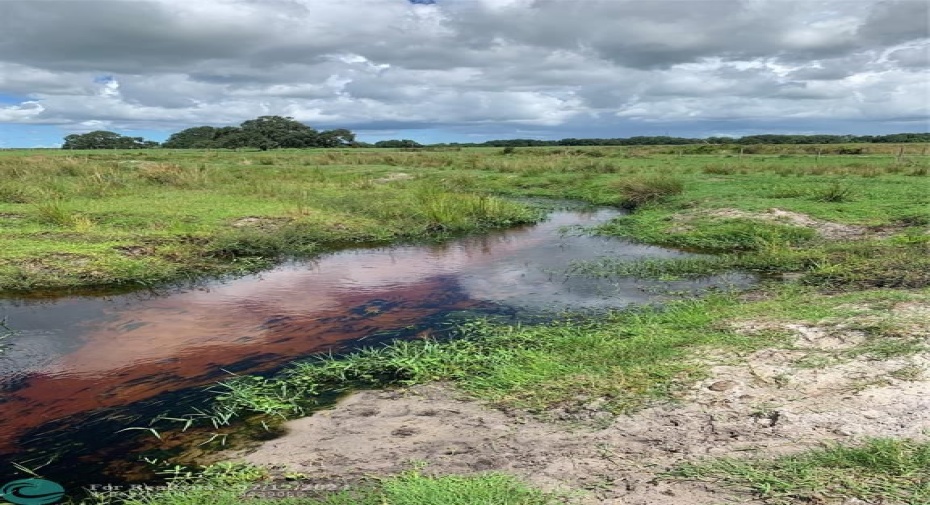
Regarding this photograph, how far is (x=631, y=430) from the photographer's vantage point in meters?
4.73

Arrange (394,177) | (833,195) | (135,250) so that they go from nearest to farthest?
(135,250)
(833,195)
(394,177)

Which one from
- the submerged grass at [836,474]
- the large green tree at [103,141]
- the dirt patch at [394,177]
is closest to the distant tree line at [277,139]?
the large green tree at [103,141]

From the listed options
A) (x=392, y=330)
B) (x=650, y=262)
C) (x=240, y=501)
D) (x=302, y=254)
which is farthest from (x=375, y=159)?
(x=240, y=501)

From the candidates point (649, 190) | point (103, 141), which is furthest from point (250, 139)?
point (649, 190)

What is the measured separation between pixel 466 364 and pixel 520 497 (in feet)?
9.51

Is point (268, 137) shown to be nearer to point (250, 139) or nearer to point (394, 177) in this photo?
point (250, 139)

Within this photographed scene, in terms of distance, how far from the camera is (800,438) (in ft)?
14.2

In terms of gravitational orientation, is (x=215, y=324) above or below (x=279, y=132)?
below

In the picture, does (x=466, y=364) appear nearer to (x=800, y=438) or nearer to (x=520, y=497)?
(x=520, y=497)

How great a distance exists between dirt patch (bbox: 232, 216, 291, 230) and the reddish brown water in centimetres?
261

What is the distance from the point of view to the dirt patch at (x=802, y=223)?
1386 centimetres

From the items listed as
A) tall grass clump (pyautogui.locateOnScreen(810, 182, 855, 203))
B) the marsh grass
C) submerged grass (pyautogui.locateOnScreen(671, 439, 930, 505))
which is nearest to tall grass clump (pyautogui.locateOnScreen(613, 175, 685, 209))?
tall grass clump (pyautogui.locateOnScreen(810, 182, 855, 203))

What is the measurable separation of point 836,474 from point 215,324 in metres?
7.53

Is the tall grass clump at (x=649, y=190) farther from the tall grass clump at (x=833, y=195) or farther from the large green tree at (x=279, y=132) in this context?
the large green tree at (x=279, y=132)
